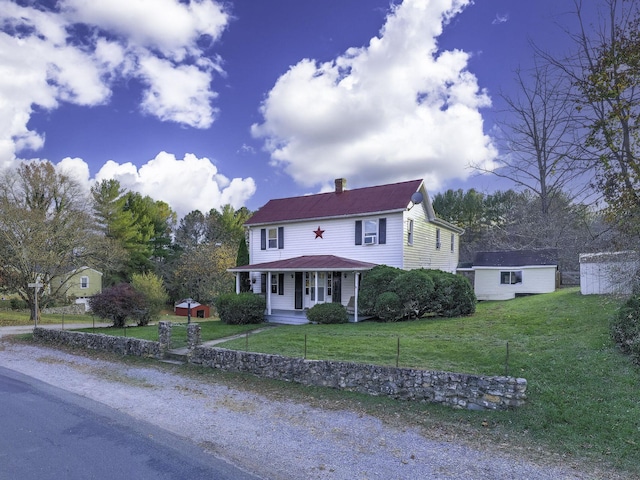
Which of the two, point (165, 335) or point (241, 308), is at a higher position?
point (241, 308)

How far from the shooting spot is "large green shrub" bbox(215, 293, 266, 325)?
17609mm

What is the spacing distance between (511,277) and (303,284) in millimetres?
14017

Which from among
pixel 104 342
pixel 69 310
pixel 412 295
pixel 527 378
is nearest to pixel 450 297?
pixel 412 295

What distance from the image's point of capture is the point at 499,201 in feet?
132

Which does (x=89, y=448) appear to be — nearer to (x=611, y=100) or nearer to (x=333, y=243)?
(x=611, y=100)

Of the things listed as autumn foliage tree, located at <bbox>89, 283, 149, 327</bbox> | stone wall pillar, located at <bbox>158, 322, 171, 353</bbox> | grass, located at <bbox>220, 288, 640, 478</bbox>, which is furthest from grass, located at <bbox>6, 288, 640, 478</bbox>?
autumn foliage tree, located at <bbox>89, 283, 149, 327</bbox>

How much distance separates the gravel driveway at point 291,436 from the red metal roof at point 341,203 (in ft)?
40.4

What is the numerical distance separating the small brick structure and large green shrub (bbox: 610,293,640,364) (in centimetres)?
274

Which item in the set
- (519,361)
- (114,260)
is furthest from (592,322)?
(114,260)

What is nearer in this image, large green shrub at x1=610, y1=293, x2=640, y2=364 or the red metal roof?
large green shrub at x1=610, y1=293, x2=640, y2=364

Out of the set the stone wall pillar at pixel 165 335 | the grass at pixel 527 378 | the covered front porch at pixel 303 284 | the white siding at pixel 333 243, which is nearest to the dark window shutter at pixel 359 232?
the white siding at pixel 333 243

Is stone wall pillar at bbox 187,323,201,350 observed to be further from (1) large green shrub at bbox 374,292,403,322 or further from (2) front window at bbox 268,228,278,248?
(2) front window at bbox 268,228,278,248

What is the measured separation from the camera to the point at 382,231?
18641 millimetres

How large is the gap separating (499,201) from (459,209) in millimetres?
4087
